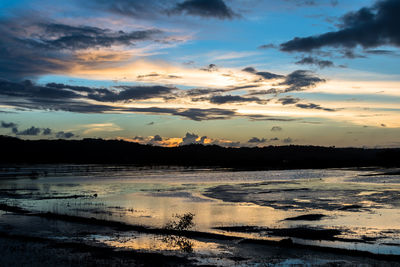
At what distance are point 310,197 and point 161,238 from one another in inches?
1130

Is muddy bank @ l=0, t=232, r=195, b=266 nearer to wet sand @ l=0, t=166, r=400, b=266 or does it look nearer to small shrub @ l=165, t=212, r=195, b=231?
wet sand @ l=0, t=166, r=400, b=266

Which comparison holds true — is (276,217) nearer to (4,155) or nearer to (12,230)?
(12,230)

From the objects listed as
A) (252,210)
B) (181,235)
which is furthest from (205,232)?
(252,210)

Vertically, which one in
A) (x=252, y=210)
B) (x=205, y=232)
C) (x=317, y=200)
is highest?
(x=205, y=232)

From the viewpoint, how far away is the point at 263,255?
20891 mm

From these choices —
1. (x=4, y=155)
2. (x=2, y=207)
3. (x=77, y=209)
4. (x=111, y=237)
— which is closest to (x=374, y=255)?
(x=111, y=237)

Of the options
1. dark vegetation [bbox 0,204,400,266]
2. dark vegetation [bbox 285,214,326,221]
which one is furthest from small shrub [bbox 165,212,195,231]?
dark vegetation [bbox 285,214,326,221]

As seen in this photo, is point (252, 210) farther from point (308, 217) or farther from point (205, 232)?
point (205, 232)

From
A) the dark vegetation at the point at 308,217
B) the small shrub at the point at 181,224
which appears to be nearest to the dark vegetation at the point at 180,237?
the small shrub at the point at 181,224

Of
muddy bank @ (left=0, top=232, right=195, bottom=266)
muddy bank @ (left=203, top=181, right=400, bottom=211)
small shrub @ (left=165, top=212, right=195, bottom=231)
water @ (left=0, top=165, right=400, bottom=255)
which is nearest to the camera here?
muddy bank @ (left=0, top=232, right=195, bottom=266)

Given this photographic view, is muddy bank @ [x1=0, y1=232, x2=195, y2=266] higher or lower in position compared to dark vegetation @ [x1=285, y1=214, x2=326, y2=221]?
higher

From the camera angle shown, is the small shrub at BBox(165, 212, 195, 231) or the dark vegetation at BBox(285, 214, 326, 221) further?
the dark vegetation at BBox(285, 214, 326, 221)

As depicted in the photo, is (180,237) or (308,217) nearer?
(180,237)

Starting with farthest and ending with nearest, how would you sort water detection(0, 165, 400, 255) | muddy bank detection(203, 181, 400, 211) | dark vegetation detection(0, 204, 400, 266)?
muddy bank detection(203, 181, 400, 211) → water detection(0, 165, 400, 255) → dark vegetation detection(0, 204, 400, 266)
